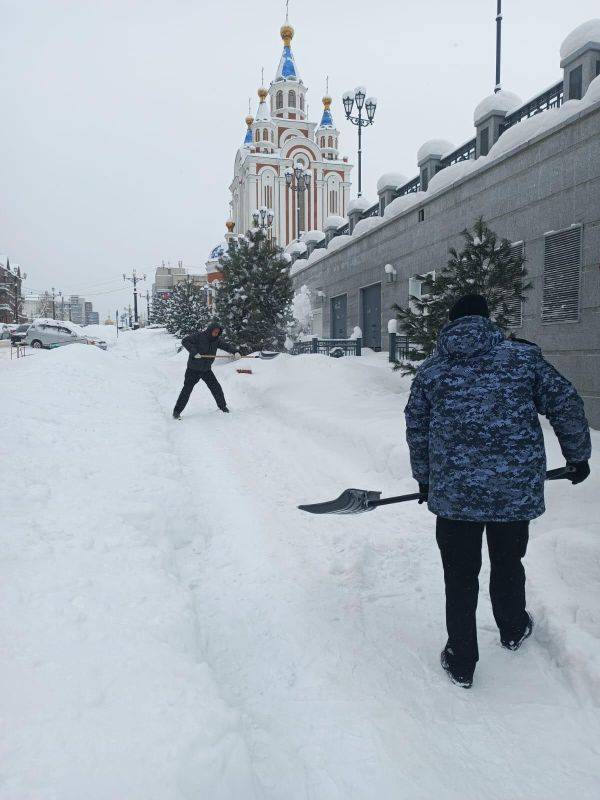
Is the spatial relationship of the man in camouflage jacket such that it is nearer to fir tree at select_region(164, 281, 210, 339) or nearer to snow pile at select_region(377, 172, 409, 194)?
snow pile at select_region(377, 172, 409, 194)

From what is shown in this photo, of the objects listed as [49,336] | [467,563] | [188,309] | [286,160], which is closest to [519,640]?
[467,563]

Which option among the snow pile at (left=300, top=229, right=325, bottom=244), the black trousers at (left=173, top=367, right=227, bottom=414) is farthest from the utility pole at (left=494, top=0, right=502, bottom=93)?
the snow pile at (left=300, top=229, right=325, bottom=244)

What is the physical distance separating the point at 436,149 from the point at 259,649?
45.1 ft

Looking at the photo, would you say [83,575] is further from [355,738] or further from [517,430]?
[517,430]

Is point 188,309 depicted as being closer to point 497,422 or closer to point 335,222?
point 335,222

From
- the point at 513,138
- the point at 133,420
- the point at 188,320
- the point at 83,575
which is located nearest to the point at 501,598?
the point at 83,575

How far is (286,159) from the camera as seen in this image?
5947cm

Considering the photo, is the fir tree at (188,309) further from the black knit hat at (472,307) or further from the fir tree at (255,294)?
the black knit hat at (472,307)

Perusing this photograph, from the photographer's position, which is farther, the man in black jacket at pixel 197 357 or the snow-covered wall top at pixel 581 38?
the man in black jacket at pixel 197 357

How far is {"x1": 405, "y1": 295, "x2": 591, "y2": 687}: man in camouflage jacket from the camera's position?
2502mm

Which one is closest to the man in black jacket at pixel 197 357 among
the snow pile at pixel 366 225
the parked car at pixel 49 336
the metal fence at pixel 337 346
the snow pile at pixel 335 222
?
the metal fence at pixel 337 346

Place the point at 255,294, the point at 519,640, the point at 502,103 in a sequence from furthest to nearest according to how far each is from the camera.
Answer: the point at 255,294, the point at 502,103, the point at 519,640

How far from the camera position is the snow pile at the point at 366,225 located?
16844 mm

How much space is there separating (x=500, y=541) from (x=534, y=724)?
0.79 metres
